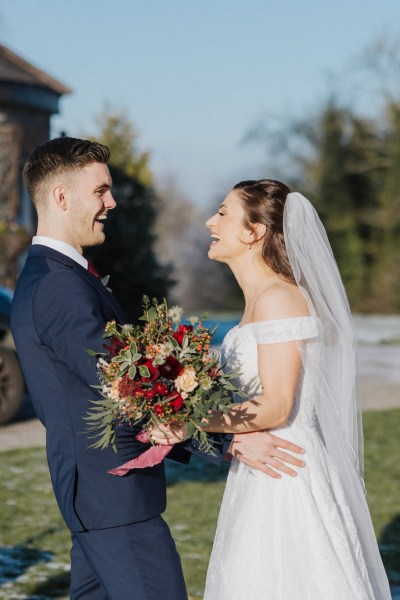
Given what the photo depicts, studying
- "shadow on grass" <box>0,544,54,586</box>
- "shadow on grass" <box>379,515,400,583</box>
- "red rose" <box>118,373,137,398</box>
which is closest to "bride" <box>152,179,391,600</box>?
"red rose" <box>118,373,137,398</box>

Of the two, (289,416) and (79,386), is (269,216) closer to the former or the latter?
(289,416)

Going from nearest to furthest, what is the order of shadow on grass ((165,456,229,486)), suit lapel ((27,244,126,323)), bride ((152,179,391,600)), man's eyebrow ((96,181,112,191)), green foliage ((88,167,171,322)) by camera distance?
suit lapel ((27,244,126,323))
man's eyebrow ((96,181,112,191))
bride ((152,179,391,600))
shadow on grass ((165,456,229,486))
green foliage ((88,167,171,322))

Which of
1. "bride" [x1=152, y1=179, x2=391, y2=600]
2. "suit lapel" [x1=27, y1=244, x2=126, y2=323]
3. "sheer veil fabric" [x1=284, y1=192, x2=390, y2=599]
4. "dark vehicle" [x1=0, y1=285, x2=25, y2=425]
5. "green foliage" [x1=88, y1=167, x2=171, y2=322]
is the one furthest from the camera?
"green foliage" [x1=88, y1=167, x2=171, y2=322]

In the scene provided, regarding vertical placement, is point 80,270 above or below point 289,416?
above

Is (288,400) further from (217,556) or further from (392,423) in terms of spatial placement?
(392,423)

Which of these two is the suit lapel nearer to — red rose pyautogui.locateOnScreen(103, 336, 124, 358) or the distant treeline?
red rose pyautogui.locateOnScreen(103, 336, 124, 358)

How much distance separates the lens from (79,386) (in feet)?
10.5

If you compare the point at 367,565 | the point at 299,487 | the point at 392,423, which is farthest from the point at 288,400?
the point at 392,423

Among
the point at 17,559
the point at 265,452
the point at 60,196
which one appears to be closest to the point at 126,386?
the point at 60,196

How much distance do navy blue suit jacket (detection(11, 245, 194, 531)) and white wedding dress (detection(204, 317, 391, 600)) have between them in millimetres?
578

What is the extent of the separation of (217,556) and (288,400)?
78cm

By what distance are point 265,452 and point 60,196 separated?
1.21 meters

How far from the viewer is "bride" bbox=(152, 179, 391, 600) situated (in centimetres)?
359

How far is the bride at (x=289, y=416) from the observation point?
359 cm
